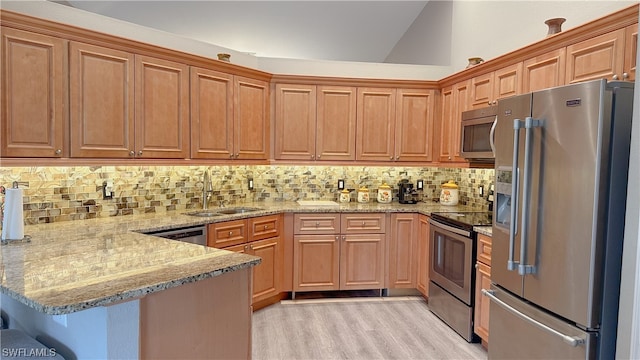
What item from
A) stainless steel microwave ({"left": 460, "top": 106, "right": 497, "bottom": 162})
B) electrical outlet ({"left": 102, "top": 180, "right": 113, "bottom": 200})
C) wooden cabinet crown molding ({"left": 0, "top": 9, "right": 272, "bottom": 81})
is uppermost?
wooden cabinet crown molding ({"left": 0, "top": 9, "right": 272, "bottom": 81})

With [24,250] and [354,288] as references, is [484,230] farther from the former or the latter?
[24,250]

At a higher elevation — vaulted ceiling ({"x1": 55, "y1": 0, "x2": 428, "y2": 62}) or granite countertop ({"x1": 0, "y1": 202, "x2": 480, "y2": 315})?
vaulted ceiling ({"x1": 55, "y1": 0, "x2": 428, "y2": 62})

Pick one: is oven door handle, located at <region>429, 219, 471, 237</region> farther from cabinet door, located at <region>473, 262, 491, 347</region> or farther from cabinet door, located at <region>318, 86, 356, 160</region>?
cabinet door, located at <region>318, 86, 356, 160</region>

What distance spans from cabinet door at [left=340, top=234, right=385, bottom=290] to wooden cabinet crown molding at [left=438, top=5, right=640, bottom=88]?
1917 millimetres

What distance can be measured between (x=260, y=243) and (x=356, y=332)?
3.85 ft

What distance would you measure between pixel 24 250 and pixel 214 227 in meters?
1.45

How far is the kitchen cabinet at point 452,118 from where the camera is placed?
4.03 meters

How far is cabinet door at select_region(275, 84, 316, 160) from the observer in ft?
14.1

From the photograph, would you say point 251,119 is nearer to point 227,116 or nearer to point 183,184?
point 227,116

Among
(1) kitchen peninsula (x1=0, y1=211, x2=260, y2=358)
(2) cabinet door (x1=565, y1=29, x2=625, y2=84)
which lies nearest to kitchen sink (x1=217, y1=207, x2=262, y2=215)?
(1) kitchen peninsula (x1=0, y1=211, x2=260, y2=358)

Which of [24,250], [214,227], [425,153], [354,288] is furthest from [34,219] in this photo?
[425,153]

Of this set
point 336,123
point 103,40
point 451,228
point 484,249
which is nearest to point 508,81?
point 451,228

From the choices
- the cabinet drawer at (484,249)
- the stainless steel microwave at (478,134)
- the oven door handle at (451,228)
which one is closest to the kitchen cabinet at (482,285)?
the cabinet drawer at (484,249)

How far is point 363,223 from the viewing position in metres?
4.13
